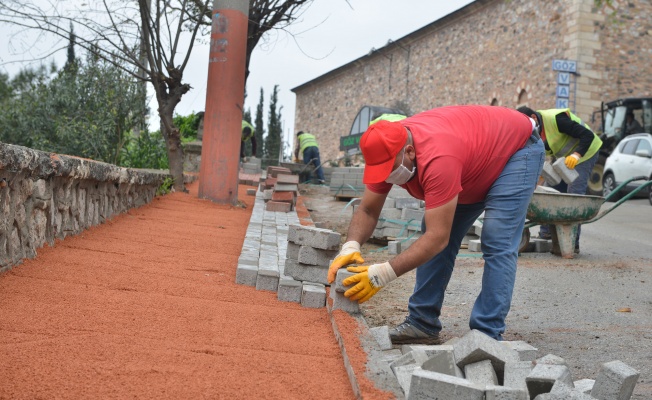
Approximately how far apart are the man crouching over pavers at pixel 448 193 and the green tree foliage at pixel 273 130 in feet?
100

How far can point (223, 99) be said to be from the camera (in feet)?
28.6

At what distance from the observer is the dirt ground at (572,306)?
3439 millimetres

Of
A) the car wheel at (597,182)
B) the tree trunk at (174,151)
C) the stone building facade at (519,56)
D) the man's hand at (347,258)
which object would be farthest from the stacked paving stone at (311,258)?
the car wheel at (597,182)

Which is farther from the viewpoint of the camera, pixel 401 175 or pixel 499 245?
pixel 499 245

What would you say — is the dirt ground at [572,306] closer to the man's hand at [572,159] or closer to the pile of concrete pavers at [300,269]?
the pile of concrete pavers at [300,269]

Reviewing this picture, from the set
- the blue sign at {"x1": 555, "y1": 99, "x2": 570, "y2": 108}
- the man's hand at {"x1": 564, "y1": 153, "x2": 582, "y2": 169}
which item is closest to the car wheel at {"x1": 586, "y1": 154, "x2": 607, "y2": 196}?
the blue sign at {"x1": 555, "y1": 99, "x2": 570, "y2": 108}

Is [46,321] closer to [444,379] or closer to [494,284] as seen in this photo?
[444,379]

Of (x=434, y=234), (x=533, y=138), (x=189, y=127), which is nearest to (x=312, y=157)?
(x=189, y=127)

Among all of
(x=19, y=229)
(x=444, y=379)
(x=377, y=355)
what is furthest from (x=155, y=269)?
(x=444, y=379)

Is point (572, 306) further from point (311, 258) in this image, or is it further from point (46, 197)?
point (46, 197)

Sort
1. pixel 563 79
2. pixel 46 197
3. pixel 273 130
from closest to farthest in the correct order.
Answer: pixel 46 197 → pixel 563 79 → pixel 273 130

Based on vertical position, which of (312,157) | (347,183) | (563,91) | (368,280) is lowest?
(368,280)

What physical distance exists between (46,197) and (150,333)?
5.81ft

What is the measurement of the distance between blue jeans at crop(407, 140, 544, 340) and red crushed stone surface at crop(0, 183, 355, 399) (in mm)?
641
